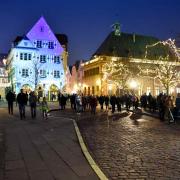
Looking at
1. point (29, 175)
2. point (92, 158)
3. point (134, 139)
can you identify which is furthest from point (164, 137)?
point (29, 175)

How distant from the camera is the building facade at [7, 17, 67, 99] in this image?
233 feet

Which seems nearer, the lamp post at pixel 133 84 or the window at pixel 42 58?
the lamp post at pixel 133 84

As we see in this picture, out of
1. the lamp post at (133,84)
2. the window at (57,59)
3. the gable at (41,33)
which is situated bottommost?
the lamp post at (133,84)

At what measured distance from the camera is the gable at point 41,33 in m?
72.1

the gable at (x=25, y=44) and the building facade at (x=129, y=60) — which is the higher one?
the gable at (x=25, y=44)

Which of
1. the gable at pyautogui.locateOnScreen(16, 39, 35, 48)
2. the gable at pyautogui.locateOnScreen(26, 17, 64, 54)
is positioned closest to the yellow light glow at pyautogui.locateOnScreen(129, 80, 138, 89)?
the gable at pyautogui.locateOnScreen(26, 17, 64, 54)

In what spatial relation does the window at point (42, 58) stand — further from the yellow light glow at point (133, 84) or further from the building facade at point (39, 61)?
the yellow light glow at point (133, 84)

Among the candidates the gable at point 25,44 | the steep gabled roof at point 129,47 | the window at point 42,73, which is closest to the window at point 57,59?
the window at point 42,73

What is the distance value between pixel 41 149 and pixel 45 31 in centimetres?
6367

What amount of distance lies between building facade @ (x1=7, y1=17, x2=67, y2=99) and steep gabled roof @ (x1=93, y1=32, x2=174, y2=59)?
28.2 ft

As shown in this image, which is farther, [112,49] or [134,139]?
[112,49]

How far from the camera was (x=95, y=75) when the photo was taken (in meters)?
72.7

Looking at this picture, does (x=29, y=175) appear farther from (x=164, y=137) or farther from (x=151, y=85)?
(x=151, y=85)

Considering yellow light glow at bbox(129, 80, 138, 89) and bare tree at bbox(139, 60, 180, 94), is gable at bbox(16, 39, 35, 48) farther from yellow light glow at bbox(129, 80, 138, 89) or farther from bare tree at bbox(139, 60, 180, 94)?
bare tree at bbox(139, 60, 180, 94)
